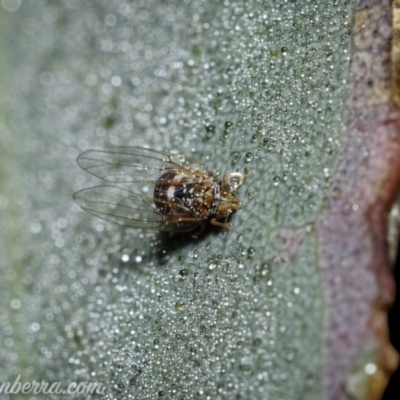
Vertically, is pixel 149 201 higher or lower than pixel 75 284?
higher

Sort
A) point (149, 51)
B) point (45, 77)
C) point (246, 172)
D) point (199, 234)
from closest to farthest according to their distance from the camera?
point (246, 172) < point (199, 234) < point (149, 51) < point (45, 77)

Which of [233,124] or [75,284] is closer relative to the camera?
[233,124]

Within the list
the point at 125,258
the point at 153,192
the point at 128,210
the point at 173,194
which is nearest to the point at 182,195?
the point at 173,194

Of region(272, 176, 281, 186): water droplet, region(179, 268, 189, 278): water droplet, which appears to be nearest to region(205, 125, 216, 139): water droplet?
region(272, 176, 281, 186): water droplet

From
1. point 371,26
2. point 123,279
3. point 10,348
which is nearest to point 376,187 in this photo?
point 371,26

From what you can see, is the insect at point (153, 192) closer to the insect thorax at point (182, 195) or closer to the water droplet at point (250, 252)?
the insect thorax at point (182, 195)

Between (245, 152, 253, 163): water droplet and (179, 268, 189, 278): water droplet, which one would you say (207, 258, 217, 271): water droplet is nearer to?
(179, 268, 189, 278): water droplet

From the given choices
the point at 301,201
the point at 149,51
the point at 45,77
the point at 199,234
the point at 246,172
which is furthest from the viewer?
the point at 45,77

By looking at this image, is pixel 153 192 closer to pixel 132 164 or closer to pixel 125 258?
pixel 132 164

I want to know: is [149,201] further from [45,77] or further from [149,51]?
[45,77]
